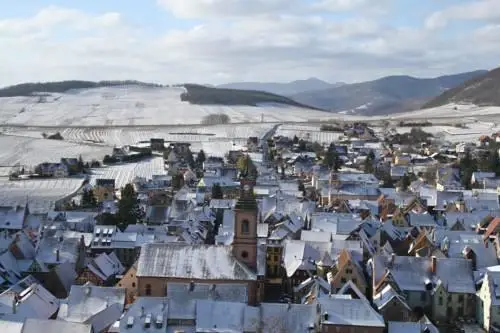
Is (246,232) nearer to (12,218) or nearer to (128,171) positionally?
(12,218)

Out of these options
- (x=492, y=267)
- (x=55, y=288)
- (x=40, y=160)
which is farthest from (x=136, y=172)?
(x=492, y=267)

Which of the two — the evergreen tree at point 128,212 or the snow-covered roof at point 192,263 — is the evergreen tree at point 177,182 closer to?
the evergreen tree at point 128,212

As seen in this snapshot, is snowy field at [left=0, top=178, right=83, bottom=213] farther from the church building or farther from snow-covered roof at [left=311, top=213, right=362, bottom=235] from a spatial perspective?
the church building

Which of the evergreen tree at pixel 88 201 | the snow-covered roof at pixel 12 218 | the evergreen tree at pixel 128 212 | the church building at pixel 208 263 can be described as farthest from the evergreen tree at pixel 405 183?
the church building at pixel 208 263

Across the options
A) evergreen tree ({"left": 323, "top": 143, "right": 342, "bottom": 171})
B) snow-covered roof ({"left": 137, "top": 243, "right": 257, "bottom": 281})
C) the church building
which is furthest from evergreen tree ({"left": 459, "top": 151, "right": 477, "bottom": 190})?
snow-covered roof ({"left": 137, "top": 243, "right": 257, "bottom": 281})

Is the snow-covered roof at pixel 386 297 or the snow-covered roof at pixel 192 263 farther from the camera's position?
the snow-covered roof at pixel 386 297

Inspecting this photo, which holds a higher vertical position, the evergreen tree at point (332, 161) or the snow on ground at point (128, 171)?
the evergreen tree at point (332, 161)

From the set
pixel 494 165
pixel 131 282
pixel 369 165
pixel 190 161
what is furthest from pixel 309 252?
pixel 190 161
